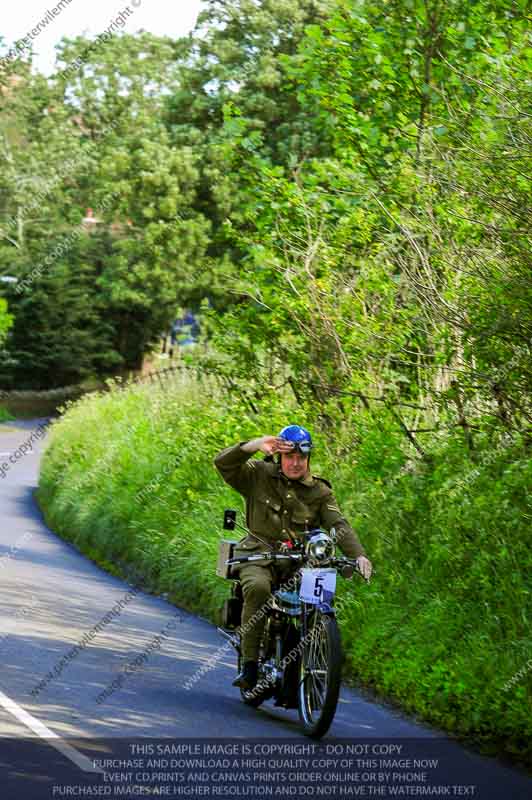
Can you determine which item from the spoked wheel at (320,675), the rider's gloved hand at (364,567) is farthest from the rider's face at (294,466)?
the spoked wheel at (320,675)

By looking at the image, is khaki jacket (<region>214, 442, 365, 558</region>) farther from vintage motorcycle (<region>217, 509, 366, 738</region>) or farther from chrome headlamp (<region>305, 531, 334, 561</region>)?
chrome headlamp (<region>305, 531, 334, 561</region>)

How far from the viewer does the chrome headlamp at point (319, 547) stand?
30.3 ft

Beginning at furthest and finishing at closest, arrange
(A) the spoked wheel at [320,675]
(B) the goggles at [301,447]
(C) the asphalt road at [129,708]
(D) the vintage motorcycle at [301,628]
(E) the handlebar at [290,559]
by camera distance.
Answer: (B) the goggles at [301,447] < (E) the handlebar at [290,559] < (D) the vintage motorcycle at [301,628] < (A) the spoked wheel at [320,675] < (C) the asphalt road at [129,708]

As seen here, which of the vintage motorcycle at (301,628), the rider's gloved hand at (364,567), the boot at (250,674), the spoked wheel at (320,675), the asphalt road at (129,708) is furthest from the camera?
the boot at (250,674)

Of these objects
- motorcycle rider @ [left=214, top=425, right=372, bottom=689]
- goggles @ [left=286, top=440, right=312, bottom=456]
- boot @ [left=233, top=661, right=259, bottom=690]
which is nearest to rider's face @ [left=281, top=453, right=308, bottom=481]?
motorcycle rider @ [left=214, top=425, right=372, bottom=689]

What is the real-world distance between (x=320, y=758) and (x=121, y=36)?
6402 cm

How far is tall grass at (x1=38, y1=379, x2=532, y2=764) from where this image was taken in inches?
383

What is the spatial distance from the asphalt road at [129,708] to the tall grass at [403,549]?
385 millimetres

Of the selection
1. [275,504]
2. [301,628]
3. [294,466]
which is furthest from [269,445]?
[301,628]

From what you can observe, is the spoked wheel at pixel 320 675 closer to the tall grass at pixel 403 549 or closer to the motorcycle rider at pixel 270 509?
the motorcycle rider at pixel 270 509

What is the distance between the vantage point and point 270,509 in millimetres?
9805

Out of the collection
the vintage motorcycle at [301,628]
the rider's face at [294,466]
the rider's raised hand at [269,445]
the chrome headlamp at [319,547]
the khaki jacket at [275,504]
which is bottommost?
the vintage motorcycle at [301,628]

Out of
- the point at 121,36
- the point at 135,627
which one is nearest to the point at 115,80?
the point at 121,36

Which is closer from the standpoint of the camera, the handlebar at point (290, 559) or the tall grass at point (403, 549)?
the handlebar at point (290, 559)
